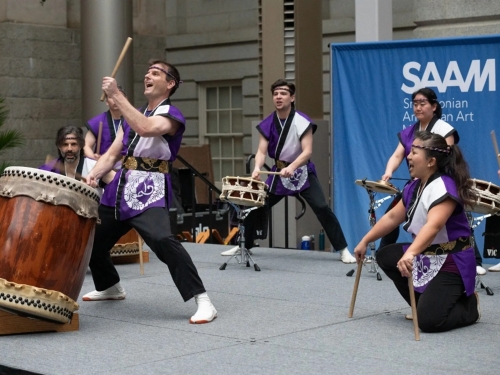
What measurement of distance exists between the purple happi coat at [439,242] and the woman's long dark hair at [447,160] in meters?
0.07

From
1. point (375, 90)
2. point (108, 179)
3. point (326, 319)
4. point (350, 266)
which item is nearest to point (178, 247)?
point (326, 319)

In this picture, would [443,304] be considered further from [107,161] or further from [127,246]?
[127,246]

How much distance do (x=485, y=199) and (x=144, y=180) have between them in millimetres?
2642

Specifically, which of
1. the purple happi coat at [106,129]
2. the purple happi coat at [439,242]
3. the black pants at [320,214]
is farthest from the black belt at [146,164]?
the black pants at [320,214]

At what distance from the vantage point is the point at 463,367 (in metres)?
5.32

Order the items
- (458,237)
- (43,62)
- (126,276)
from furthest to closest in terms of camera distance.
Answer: (43,62) → (126,276) → (458,237)

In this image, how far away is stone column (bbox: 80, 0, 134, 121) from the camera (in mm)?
15320

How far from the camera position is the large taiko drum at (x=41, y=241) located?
6129mm

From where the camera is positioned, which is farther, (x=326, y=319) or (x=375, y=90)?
(x=375, y=90)

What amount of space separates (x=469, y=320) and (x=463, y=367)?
3.94 feet

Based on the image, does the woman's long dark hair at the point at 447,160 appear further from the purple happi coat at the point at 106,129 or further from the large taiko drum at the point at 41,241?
the purple happi coat at the point at 106,129

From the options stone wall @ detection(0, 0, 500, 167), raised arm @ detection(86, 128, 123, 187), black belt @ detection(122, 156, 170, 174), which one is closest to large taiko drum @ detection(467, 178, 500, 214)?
black belt @ detection(122, 156, 170, 174)

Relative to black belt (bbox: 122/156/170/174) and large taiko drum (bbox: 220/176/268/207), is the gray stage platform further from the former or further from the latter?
black belt (bbox: 122/156/170/174)

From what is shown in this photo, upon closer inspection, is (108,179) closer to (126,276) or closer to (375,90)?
(126,276)
